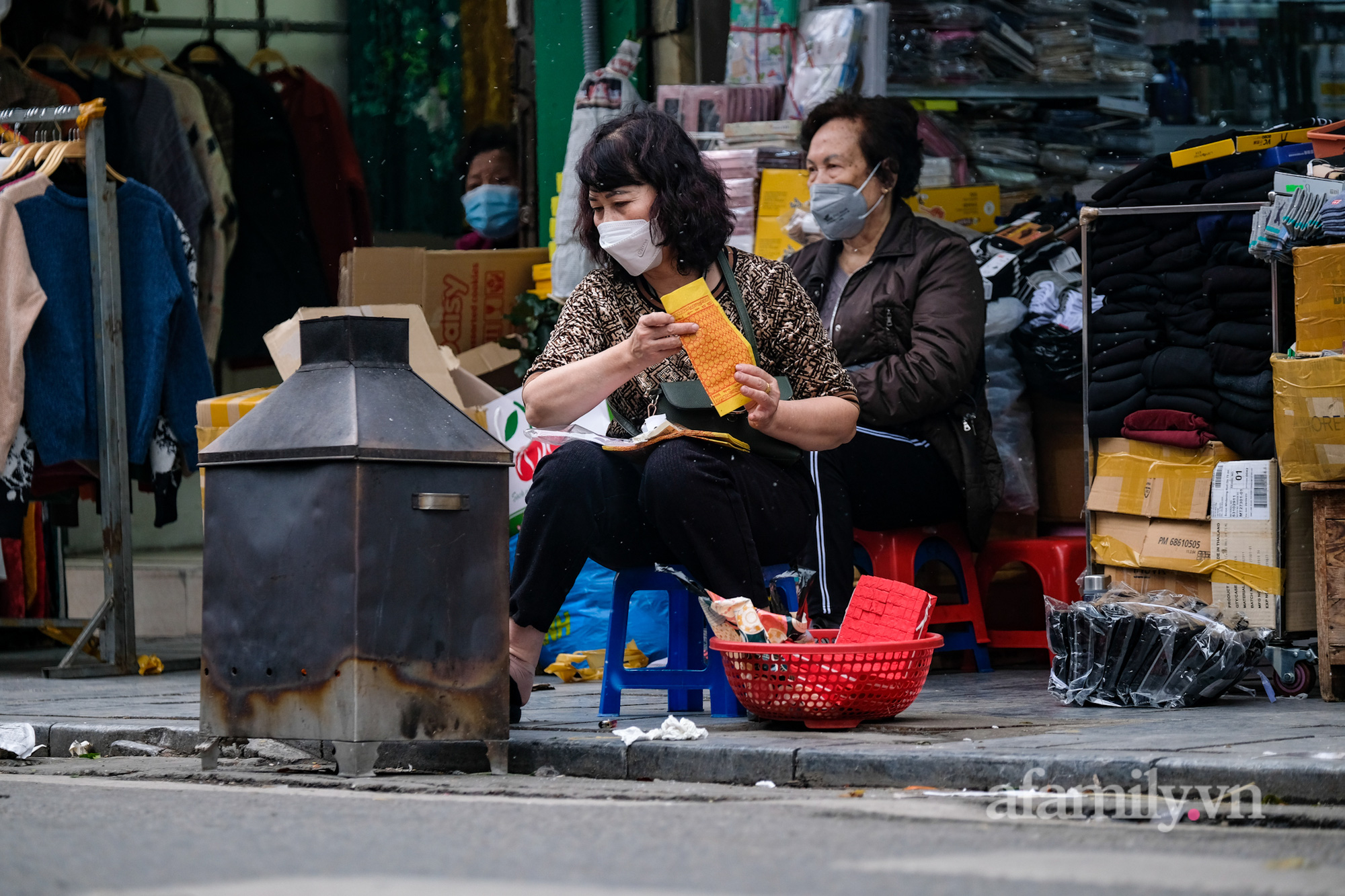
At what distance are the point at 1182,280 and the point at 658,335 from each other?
88.4 inches

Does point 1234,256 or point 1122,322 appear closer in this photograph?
point 1234,256

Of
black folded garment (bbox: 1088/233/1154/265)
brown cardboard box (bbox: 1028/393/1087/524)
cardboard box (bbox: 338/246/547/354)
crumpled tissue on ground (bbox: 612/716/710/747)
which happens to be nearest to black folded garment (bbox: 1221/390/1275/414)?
black folded garment (bbox: 1088/233/1154/265)

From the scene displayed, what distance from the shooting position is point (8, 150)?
22.1 ft

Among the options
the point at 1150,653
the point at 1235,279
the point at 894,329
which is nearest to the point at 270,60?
the point at 894,329

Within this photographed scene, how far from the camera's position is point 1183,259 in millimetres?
5605

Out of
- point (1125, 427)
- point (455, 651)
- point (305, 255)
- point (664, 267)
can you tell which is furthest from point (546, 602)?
point (305, 255)

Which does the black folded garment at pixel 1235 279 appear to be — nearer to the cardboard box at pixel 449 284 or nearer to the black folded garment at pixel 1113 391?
the black folded garment at pixel 1113 391

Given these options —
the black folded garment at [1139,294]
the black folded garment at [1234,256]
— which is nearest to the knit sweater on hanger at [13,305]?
the black folded garment at [1139,294]

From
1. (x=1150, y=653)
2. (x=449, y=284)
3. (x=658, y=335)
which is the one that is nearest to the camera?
(x=658, y=335)

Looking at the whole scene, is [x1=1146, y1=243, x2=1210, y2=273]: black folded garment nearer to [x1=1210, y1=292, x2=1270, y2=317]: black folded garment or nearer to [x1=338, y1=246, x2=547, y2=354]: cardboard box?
[x1=1210, y1=292, x2=1270, y2=317]: black folded garment

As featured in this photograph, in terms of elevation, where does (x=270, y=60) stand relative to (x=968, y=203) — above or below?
above

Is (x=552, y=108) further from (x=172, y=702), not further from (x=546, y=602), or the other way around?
(x=546, y=602)

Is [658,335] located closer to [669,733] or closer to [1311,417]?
[669,733]

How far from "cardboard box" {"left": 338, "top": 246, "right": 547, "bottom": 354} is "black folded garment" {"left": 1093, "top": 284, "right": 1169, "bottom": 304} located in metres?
2.71
